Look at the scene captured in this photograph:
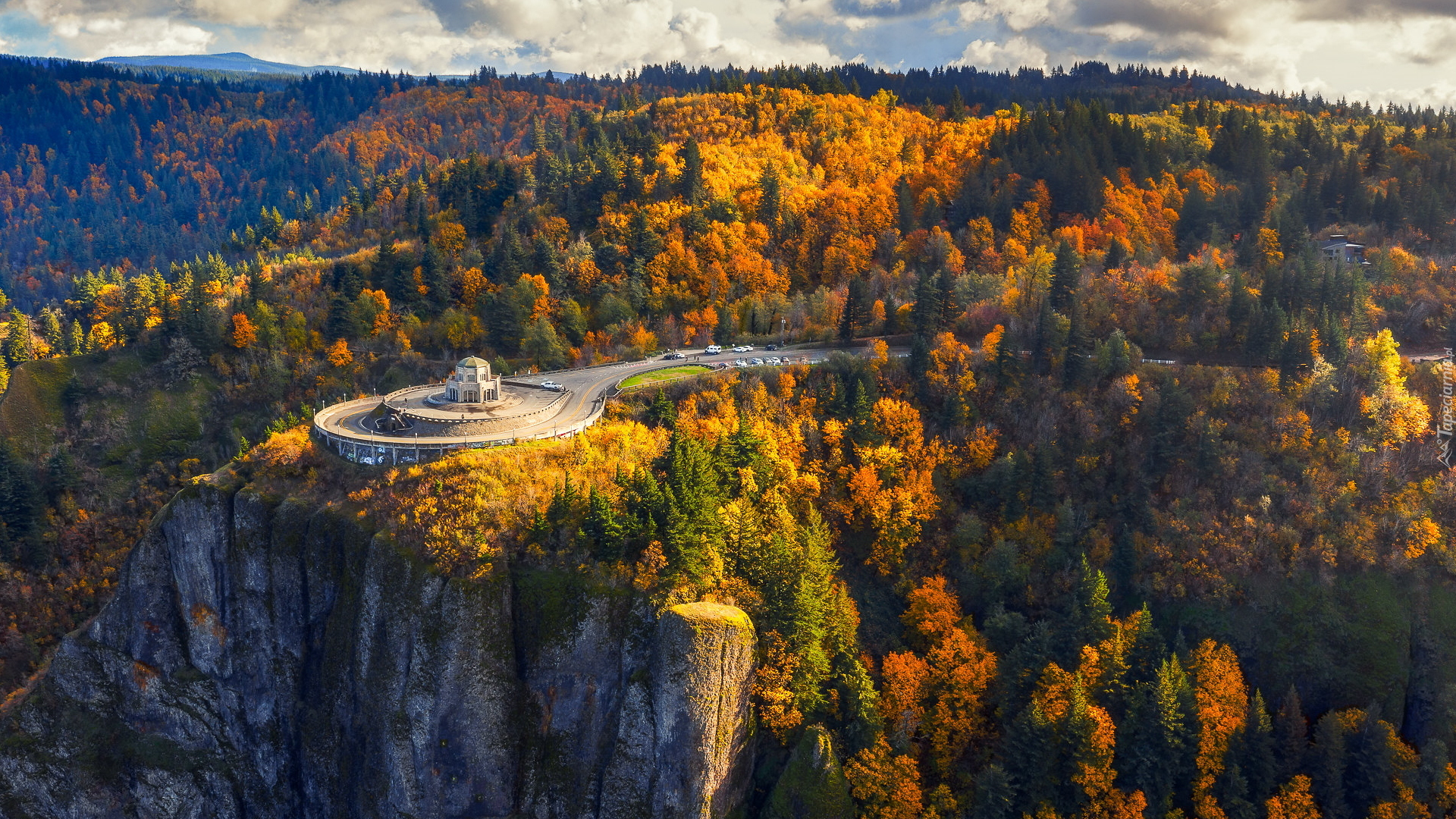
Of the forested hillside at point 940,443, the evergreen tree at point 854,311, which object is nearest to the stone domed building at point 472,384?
the forested hillside at point 940,443

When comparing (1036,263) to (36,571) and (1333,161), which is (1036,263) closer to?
(1333,161)

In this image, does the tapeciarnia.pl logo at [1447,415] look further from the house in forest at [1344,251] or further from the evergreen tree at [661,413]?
the evergreen tree at [661,413]

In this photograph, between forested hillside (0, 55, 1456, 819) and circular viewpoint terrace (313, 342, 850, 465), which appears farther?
circular viewpoint terrace (313, 342, 850, 465)

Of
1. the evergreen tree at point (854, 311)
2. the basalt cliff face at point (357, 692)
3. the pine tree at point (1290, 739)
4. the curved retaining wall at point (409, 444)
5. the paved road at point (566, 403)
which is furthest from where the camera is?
the evergreen tree at point (854, 311)

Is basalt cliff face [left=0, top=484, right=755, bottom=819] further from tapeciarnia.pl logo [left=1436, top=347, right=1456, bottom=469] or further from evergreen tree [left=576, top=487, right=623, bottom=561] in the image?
tapeciarnia.pl logo [left=1436, top=347, right=1456, bottom=469]

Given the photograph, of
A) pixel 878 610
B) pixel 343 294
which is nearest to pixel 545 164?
pixel 343 294

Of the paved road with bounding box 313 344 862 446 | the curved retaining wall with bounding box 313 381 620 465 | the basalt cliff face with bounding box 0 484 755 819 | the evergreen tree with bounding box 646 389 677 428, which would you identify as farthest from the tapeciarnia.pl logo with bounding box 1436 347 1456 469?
the curved retaining wall with bounding box 313 381 620 465
